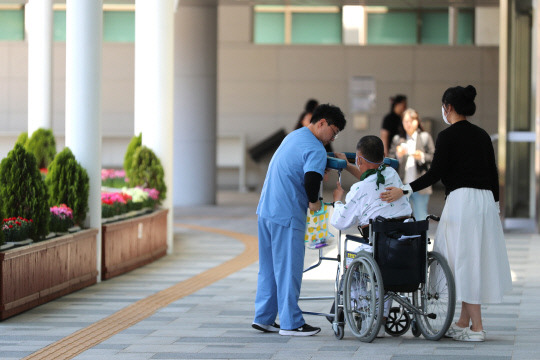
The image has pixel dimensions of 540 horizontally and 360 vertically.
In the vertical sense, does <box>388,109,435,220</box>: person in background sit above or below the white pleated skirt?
above

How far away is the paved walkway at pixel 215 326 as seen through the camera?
6168mm

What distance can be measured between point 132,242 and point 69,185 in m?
1.46

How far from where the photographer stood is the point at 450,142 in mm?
6547

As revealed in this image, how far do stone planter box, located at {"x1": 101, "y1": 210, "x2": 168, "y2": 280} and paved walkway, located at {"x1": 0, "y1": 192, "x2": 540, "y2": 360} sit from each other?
5.5 inches

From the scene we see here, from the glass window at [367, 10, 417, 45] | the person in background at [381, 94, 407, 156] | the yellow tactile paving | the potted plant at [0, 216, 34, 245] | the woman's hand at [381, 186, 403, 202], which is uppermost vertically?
the glass window at [367, 10, 417, 45]

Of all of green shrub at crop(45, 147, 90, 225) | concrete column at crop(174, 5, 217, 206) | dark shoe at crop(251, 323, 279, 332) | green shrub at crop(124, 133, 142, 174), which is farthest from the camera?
concrete column at crop(174, 5, 217, 206)

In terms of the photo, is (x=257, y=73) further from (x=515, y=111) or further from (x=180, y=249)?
(x=180, y=249)

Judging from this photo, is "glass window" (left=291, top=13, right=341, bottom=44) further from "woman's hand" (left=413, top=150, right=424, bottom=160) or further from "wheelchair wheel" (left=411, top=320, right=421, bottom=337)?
"wheelchair wheel" (left=411, top=320, right=421, bottom=337)

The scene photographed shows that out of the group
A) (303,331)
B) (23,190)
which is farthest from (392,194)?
(23,190)

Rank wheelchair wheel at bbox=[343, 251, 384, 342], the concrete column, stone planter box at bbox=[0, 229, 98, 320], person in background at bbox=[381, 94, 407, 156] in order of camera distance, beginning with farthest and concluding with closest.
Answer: the concrete column, person in background at bbox=[381, 94, 407, 156], stone planter box at bbox=[0, 229, 98, 320], wheelchair wheel at bbox=[343, 251, 384, 342]

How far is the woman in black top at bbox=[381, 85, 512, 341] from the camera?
21.0ft

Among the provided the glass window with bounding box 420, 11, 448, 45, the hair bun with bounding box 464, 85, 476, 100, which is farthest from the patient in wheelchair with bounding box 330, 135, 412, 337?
the glass window with bounding box 420, 11, 448, 45

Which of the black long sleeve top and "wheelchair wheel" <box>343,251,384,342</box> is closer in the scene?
"wheelchair wheel" <box>343,251,384,342</box>

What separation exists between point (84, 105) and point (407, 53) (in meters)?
15.6
